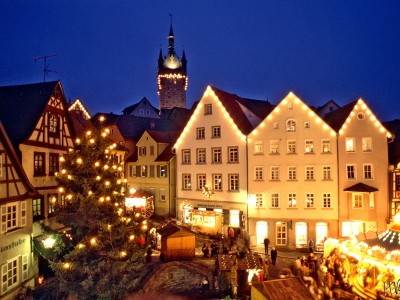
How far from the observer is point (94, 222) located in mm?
20859

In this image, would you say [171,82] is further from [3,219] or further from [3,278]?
[3,278]

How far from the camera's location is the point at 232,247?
105ft

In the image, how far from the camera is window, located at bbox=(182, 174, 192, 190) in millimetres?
39031

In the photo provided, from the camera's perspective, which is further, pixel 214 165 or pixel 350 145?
pixel 214 165

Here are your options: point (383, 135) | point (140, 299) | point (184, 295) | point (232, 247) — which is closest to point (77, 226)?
point (140, 299)

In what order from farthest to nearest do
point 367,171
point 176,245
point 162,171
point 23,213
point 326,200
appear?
point 162,171 < point 326,200 < point 367,171 < point 176,245 < point 23,213

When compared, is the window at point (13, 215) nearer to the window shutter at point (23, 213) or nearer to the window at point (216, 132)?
the window shutter at point (23, 213)

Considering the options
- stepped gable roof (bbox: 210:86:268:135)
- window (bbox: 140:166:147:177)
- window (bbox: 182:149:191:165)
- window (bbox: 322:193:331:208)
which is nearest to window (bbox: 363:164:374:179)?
window (bbox: 322:193:331:208)

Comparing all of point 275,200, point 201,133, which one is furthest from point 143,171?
point 275,200

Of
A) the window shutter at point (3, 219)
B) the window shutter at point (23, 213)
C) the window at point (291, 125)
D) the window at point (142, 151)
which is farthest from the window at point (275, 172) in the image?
the window shutter at point (3, 219)

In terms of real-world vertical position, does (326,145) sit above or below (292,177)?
above

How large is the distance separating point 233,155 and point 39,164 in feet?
56.1

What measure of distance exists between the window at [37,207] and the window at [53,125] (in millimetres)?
4439

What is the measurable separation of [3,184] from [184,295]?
1235 centimetres
